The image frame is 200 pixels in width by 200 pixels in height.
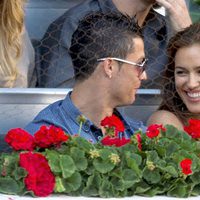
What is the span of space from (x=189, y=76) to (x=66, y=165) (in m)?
1.17

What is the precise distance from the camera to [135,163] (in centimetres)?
207

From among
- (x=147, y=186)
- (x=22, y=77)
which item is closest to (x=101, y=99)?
(x=22, y=77)

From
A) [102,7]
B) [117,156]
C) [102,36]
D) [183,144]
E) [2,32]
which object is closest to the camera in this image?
[117,156]

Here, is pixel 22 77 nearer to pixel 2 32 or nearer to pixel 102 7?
pixel 2 32

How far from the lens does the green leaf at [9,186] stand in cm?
Result: 198

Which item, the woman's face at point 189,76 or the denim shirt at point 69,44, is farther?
the denim shirt at point 69,44

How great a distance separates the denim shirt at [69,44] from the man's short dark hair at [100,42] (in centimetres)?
40

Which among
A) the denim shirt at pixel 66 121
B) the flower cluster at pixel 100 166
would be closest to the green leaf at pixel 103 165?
the flower cluster at pixel 100 166

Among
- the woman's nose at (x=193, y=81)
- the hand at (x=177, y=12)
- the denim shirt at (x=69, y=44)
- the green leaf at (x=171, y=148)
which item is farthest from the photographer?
the hand at (x=177, y=12)

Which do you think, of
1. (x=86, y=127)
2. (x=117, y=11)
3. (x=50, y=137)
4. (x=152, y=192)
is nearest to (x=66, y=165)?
(x=50, y=137)

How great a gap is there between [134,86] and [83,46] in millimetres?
234

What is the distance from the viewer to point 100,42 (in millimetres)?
2729

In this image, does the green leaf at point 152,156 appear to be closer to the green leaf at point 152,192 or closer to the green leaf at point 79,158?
the green leaf at point 152,192

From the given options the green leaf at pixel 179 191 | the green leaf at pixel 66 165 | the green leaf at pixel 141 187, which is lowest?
the green leaf at pixel 179 191
